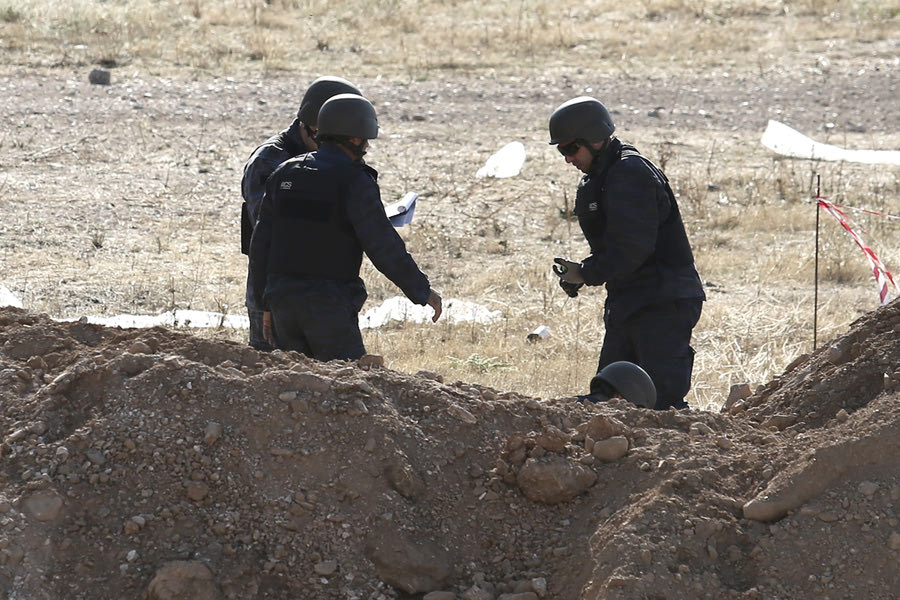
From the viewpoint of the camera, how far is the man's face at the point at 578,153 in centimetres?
508

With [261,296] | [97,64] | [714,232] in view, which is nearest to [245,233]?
[261,296]

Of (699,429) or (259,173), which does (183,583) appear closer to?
(699,429)

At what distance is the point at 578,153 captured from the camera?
16.8 feet

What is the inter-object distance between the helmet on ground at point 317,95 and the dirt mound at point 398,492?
1.67m

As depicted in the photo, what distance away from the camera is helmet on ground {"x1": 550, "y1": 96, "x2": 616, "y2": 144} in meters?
5.01

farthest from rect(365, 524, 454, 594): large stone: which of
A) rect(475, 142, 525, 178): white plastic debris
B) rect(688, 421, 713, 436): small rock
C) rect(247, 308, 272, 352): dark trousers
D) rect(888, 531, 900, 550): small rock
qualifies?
rect(475, 142, 525, 178): white plastic debris

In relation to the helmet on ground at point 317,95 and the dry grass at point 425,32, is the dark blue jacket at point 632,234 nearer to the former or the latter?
the helmet on ground at point 317,95

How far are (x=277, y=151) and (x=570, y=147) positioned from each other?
4.44 feet

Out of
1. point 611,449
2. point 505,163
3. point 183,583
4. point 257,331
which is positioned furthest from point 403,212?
point 505,163

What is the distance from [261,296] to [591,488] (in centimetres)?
204

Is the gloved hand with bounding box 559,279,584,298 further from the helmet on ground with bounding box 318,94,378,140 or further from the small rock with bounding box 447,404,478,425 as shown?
the small rock with bounding box 447,404,478,425

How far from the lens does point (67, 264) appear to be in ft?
28.5

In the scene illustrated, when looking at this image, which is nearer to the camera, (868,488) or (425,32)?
(868,488)

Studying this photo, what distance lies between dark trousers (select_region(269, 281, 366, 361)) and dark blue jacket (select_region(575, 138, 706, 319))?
1.06 meters
